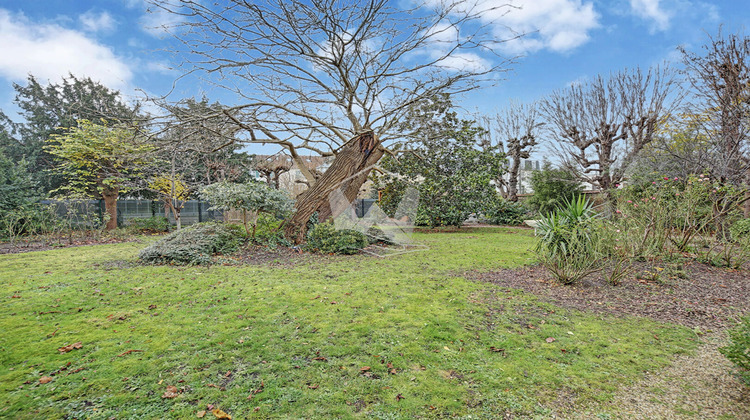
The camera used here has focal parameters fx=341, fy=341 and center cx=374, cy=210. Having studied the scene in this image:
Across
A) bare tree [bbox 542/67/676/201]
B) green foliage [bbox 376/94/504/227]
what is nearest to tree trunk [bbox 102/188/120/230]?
green foliage [bbox 376/94/504/227]

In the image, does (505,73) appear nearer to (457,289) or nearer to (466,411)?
(457,289)

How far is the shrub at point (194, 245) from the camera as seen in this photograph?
5859mm

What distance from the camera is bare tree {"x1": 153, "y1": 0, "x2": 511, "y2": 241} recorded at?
556cm

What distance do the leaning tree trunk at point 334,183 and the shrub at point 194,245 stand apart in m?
1.25

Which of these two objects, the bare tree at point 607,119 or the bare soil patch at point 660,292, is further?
the bare tree at point 607,119

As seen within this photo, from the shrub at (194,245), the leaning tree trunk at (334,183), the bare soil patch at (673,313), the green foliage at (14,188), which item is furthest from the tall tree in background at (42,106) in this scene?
the bare soil patch at (673,313)

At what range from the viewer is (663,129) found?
11953 mm

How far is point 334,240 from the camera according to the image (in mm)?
6906

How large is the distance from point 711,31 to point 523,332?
937 cm

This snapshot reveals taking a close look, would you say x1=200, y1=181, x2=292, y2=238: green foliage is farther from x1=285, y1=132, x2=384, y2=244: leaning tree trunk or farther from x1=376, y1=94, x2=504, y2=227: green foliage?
x1=376, y1=94, x2=504, y2=227: green foliage

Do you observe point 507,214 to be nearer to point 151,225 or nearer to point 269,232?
point 269,232

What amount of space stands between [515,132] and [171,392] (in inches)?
672

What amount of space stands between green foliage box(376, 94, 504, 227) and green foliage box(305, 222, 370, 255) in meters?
4.41

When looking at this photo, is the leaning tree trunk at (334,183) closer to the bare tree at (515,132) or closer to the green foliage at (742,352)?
the green foliage at (742,352)
